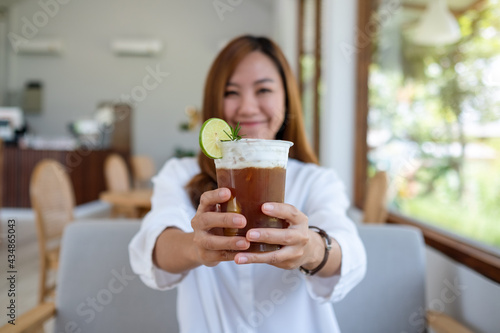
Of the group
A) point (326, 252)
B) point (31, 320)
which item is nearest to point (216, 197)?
point (326, 252)

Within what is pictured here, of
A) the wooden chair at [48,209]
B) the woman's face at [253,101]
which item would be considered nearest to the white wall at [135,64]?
the wooden chair at [48,209]

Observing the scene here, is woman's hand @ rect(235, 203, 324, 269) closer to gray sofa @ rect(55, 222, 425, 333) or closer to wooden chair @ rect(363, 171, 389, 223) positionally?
gray sofa @ rect(55, 222, 425, 333)

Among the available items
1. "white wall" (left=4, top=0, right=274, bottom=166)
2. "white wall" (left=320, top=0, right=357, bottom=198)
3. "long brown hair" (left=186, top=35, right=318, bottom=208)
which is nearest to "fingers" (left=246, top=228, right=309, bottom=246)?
"long brown hair" (left=186, top=35, right=318, bottom=208)

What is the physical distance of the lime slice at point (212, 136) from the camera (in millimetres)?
680

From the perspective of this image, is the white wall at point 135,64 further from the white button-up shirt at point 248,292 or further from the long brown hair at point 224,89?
the white button-up shirt at point 248,292

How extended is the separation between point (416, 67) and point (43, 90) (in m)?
9.22

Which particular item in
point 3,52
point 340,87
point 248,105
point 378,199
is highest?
point 3,52

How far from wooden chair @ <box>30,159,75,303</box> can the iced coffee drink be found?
2135mm

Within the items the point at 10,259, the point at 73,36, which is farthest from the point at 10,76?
the point at 10,259

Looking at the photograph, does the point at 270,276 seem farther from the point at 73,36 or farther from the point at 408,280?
the point at 73,36

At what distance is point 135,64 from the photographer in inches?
390

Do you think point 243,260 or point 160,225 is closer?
point 243,260

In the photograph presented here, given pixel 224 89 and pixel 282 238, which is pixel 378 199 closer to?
pixel 224 89

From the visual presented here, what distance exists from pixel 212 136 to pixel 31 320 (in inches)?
33.5
